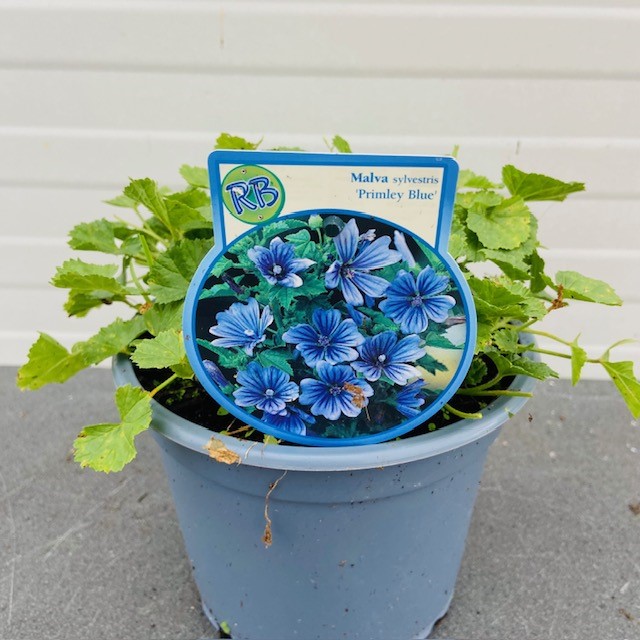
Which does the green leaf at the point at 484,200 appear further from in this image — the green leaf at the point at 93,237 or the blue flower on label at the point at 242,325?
the green leaf at the point at 93,237

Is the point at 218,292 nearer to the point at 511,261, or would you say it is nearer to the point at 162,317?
the point at 162,317

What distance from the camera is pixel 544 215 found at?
60.8 inches

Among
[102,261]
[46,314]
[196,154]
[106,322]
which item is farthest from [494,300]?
[46,314]

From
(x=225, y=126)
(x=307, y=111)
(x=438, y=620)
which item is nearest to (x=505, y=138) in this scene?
(x=307, y=111)

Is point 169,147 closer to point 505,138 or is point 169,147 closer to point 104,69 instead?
point 104,69

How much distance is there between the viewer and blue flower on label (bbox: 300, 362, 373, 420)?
0.73 meters

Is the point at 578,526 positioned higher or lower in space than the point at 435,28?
lower

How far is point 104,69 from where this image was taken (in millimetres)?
1434

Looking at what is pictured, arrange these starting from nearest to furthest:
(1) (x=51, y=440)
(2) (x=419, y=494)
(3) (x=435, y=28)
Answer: (2) (x=419, y=494), (3) (x=435, y=28), (1) (x=51, y=440)

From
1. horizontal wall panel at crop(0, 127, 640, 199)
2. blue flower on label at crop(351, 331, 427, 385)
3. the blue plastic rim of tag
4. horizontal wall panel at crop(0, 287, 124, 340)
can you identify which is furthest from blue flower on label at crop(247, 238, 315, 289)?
horizontal wall panel at crop(0, 287, 124, 340)

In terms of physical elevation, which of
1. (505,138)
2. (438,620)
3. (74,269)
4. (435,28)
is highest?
(435,28)

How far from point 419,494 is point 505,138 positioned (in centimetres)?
93

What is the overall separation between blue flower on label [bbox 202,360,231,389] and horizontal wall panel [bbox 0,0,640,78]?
899 mm

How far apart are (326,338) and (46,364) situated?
0.39m
